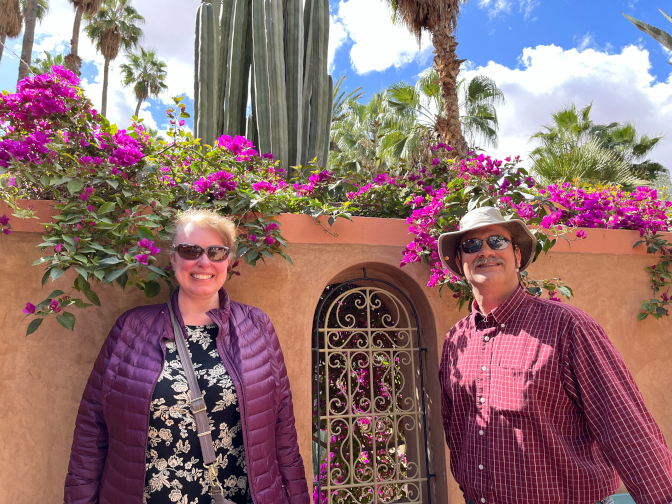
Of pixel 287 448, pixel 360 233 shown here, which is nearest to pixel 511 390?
pixel 287 448

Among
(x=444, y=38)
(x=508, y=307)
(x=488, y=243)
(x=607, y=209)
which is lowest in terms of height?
(x=508, y=307)

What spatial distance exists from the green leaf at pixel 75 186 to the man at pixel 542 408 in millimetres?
2080

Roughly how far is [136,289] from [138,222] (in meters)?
0.46

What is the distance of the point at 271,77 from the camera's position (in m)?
4.86

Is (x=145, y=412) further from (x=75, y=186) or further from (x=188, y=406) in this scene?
(x=75, y=186)

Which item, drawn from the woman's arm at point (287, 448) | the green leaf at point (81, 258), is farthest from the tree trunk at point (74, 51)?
the woman's arm at point (287, 448)

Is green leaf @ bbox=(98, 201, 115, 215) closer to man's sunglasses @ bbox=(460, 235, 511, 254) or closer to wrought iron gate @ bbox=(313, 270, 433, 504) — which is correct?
wrought iron gate @ bbox=(313, 270, 433, 504)

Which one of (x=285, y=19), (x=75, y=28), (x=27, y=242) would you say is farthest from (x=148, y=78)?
(x=27, y=242)

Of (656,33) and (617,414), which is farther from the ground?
(656,33)

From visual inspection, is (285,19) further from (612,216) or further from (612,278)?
(612,278)

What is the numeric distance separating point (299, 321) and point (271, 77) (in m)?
3.13

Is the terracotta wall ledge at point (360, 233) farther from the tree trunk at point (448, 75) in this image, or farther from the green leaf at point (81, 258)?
the tree trunk at point (448, 75)

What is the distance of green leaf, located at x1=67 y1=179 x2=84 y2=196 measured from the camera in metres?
2.35

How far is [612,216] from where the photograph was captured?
3916mm
